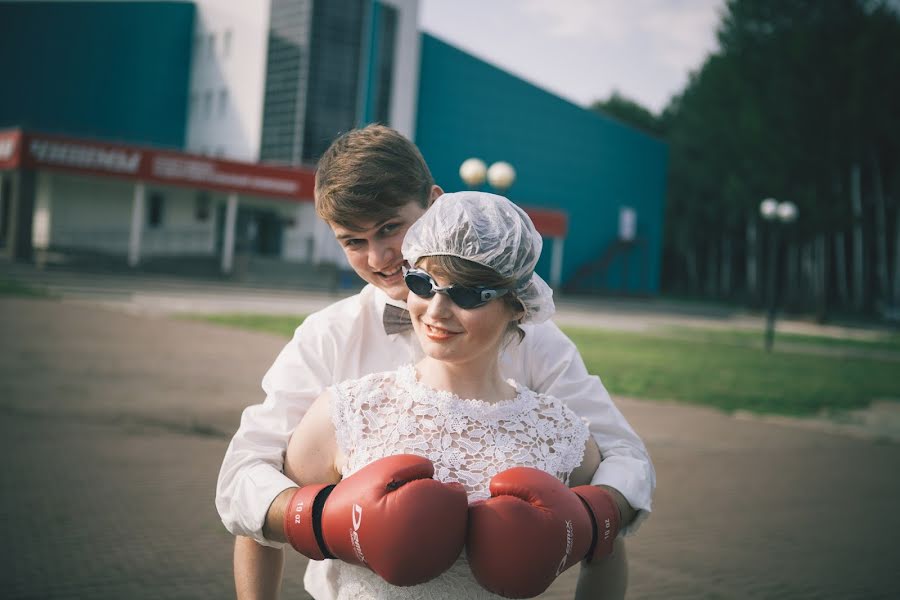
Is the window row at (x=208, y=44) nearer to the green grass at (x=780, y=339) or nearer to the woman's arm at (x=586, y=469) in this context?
the green grass at (x=780, y=339)

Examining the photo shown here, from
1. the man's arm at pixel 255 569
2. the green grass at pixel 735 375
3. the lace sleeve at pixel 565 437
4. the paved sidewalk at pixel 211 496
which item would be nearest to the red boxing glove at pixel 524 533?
the lace sleeve at pixel 565 437

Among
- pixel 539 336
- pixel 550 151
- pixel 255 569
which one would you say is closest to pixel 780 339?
pixel 539 336

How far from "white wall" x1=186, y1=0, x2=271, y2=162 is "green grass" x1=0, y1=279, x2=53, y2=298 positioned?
1813 centimetres

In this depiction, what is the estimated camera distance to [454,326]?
7.07ft

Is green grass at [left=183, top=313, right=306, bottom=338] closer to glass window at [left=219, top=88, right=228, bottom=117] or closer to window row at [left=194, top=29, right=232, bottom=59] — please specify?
glass window at [left=219, top=88, right=228, bottom=117]

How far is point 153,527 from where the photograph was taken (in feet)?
14.1

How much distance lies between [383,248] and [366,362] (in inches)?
15.9

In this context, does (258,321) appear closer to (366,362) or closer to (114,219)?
(366,362)

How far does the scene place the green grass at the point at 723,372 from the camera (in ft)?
33.6

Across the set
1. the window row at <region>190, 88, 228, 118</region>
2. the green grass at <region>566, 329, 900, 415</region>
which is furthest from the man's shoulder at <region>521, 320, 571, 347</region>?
the window row at <region>190, 88, 228, 118</region>

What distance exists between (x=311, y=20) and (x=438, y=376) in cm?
3558

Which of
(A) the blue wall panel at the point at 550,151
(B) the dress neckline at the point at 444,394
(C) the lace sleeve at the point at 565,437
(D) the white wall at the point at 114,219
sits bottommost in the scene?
(C) the lace sleeve at the point at 565,437

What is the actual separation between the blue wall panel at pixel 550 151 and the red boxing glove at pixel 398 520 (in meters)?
35.8

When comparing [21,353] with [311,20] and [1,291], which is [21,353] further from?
[311,20]
